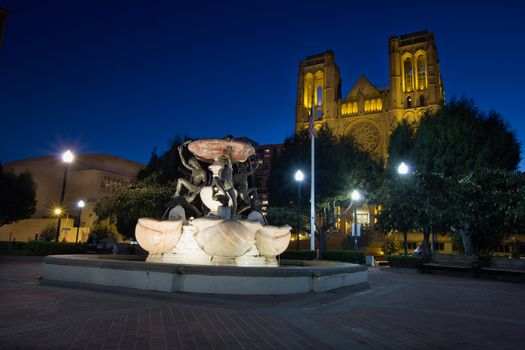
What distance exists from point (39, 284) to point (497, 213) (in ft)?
70.1

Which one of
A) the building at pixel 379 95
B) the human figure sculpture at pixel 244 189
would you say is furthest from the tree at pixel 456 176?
the building at pixel 379 95

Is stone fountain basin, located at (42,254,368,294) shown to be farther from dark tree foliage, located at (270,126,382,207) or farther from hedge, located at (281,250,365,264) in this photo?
dark tree foliage, located at (270,126,382,207)

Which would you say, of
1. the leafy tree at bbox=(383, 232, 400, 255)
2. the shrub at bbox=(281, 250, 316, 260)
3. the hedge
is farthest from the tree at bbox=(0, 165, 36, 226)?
the leafy tree at bbox=(383, 232, 400, 255)

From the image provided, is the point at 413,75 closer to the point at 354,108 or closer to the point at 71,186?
the point at 354,108

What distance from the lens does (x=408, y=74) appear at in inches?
2665

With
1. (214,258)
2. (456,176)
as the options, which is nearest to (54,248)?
(214,258)

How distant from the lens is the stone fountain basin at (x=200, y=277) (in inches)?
302

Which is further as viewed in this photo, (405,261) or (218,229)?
(405,261)

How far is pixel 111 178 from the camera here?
52.2 meters

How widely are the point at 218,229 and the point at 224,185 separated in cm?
242

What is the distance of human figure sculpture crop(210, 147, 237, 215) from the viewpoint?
35.5 feet

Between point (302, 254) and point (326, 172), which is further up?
point (326, 172)

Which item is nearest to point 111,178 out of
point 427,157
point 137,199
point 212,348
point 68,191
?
point 68,191

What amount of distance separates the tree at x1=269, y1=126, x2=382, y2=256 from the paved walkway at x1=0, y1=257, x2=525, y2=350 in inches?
913
